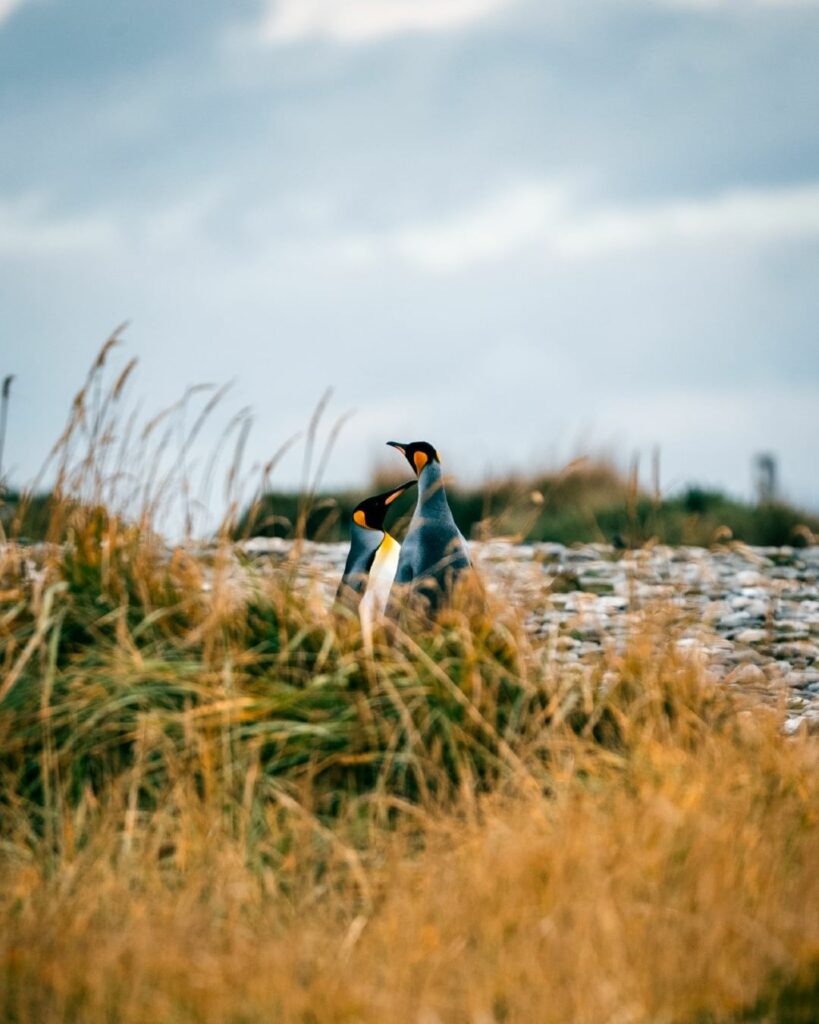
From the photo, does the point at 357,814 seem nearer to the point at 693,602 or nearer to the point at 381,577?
the point at 381,577

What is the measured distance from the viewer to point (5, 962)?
2.46 m

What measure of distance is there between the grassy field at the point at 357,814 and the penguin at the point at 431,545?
243mm

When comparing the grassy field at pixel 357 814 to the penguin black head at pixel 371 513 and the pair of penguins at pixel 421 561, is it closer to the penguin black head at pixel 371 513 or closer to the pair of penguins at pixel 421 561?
the pair of penguins at pixel 421 561

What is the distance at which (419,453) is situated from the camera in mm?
4348

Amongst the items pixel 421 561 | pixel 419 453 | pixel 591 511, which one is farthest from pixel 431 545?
pixel 591 511

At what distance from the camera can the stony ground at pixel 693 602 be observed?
12.8 ft

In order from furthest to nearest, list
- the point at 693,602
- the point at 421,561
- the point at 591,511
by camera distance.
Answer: the point at 591,511
the point at 693,602
the point at 421,561

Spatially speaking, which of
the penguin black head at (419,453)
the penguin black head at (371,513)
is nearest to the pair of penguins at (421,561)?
the penguin black head at (419,453)

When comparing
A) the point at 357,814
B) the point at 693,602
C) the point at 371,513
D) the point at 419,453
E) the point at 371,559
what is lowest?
the point at 357,814

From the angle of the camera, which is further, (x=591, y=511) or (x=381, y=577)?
(x=591, y=511)

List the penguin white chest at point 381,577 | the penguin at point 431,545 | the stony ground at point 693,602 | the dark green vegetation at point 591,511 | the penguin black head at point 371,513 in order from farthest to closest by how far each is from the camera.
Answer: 1. the dark green vegetation at point 591,511
2. the penguin black head at point 371,513
3. the penguin white chest at point 381,577
4. the penguin at point 431,545
5. the stony ground at point 693,602

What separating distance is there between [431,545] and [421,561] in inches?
2.5

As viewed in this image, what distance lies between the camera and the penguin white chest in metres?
4.29

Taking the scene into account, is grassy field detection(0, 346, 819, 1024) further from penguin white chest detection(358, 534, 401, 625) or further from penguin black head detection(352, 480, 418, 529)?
penguin black head detection(352, 480, 418, 529)
